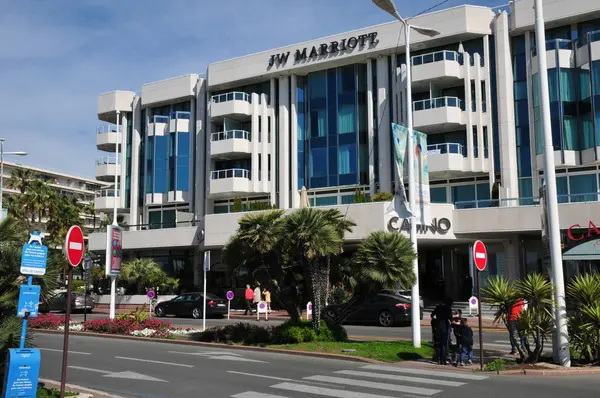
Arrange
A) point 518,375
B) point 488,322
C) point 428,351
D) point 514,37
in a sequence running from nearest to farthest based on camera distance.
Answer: point 518,375, point 428,351, point 488,322, point 514,37

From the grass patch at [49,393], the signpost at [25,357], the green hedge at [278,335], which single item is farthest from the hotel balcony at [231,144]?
the signpost at [25,357]

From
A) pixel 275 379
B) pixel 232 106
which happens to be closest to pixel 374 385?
pixel 275 379

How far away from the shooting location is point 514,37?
1371 inches

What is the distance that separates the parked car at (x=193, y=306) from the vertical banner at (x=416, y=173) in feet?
51.3

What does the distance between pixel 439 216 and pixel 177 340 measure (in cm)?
1733

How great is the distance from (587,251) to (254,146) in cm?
2485

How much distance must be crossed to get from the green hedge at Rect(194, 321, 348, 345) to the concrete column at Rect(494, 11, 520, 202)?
765 inches

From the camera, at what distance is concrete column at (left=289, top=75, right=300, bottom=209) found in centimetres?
4000

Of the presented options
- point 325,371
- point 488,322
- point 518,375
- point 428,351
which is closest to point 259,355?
point 325,371

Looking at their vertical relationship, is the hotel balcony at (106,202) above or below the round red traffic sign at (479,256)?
above

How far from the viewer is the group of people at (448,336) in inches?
540

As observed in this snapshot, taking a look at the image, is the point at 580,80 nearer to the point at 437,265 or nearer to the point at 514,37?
the point at 514,37

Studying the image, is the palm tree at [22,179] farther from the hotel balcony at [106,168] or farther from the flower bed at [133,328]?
the flower bed at [133,328]

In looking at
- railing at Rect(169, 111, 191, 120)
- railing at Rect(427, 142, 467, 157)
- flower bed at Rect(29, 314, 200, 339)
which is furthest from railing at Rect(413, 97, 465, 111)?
flower bed at Rect(29, 314, 200, 339)
